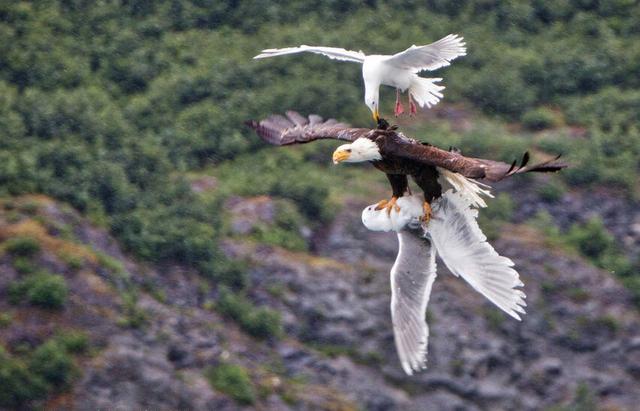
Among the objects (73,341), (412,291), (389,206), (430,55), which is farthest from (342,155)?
(73,341)

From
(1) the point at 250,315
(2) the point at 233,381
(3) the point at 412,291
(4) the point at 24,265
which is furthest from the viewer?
(1) the point at 250,315

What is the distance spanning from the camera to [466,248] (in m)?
13.0

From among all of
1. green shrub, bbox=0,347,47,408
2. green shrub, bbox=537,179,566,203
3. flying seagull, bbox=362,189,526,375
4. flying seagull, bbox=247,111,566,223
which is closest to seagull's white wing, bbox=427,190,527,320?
flying seagull, bbox=362,189,526,375

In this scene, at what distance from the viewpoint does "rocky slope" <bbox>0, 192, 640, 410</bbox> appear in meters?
21.6

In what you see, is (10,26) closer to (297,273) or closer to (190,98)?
Answer: (190,98)

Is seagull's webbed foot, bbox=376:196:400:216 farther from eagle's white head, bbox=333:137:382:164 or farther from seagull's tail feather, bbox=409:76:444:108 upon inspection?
seagull's tail feather, bbox=409:76:444:108

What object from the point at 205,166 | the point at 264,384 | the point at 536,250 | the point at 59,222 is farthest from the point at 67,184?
the point at 536,250

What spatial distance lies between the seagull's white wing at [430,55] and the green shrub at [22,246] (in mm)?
9635

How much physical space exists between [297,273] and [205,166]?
3518 mm

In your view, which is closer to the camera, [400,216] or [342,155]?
[342,155]

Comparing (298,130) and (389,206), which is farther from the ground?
(298,130)

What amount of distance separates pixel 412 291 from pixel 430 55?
224 centimetres

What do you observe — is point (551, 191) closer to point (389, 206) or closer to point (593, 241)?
point (593, 241)

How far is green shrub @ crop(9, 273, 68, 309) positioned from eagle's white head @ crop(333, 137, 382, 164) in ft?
33.2
